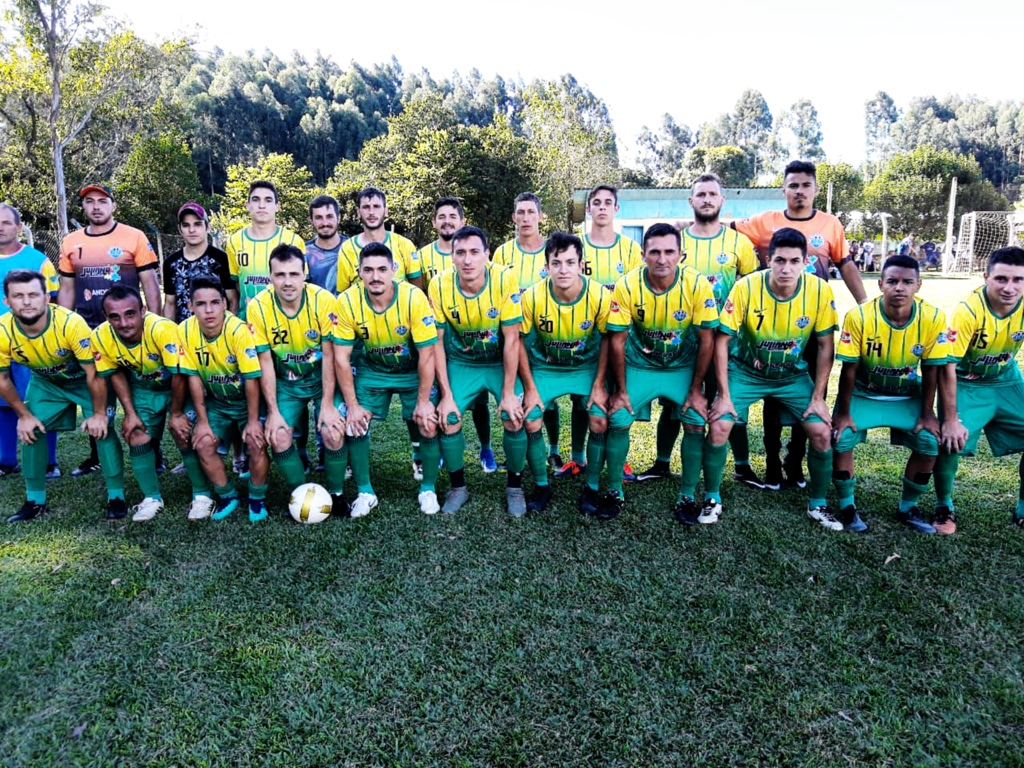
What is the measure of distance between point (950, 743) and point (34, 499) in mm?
5440

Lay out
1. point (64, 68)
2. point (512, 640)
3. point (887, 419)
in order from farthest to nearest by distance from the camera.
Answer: point (64, 68) < point (887, 419) < point (512, 640)

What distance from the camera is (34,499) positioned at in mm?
4496

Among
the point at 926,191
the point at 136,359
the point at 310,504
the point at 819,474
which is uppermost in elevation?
the point at 926,191

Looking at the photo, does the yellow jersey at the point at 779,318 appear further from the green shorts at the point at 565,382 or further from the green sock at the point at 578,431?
the green sock at the point at 578,431

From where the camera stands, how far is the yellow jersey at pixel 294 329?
4379 millimetres

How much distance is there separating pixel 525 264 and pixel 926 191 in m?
49.1

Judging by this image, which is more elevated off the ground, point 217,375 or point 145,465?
point 217,375

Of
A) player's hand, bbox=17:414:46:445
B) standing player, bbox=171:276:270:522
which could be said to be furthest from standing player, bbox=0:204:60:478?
standing player, bbox=171:276:270:522

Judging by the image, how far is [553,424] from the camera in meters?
5.33

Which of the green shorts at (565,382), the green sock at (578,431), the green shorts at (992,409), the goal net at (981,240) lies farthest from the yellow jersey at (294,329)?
the goal net at (981,240)

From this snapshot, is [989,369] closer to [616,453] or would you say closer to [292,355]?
[616,453]

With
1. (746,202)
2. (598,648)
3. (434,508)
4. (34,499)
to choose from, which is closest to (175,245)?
(34,499)

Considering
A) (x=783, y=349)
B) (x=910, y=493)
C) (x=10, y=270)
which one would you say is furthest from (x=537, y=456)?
(x=10, y=270)

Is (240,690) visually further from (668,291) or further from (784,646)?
(668,291)
